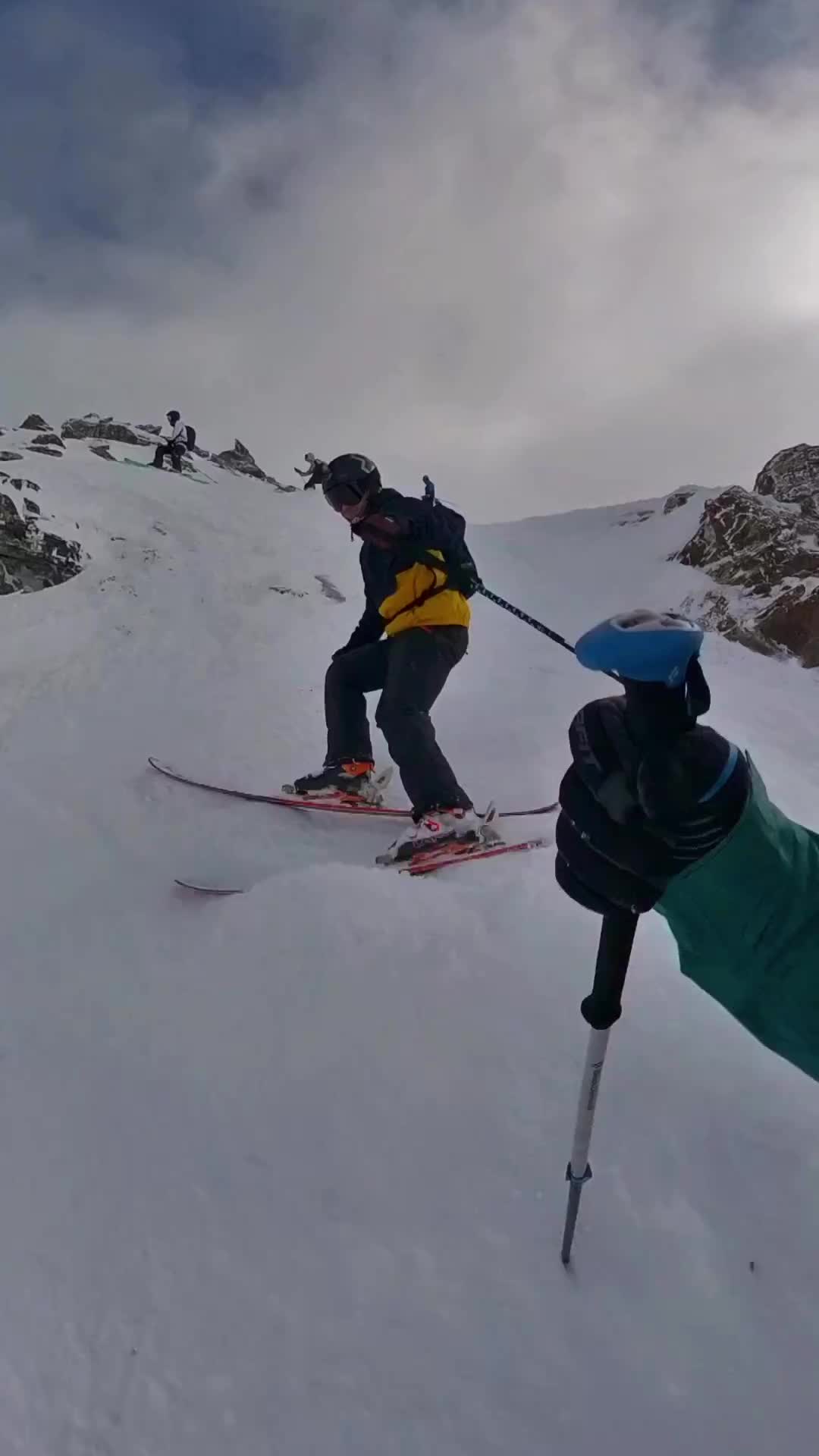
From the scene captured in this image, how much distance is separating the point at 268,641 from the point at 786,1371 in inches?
342

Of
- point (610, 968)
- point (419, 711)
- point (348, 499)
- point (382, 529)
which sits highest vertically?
point (348, 499)

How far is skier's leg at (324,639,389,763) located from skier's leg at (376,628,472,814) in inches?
9.0

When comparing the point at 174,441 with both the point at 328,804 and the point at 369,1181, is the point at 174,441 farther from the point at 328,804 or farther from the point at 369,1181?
the point at 369,1181

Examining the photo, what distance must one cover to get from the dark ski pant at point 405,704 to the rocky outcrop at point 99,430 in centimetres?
3354

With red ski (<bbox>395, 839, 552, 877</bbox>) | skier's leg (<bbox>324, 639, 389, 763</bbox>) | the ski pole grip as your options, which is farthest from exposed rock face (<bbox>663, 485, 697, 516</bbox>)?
the ski pole grip

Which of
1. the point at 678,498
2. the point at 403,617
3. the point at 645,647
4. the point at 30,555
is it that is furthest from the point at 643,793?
the point at 678,498

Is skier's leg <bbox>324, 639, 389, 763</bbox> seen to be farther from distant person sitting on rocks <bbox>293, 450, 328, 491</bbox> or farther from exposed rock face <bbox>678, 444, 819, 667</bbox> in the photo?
exposed rock face <bbox>678, 444, 819, 667</bbox>

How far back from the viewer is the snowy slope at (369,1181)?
1780mm

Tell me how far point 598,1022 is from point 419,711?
120 inches

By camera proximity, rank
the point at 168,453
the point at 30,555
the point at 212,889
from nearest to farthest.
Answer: the point at 212,889
the point at 30,555
the point at 168,453

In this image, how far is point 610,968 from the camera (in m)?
2.00

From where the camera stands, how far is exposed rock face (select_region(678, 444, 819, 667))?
12227 mm

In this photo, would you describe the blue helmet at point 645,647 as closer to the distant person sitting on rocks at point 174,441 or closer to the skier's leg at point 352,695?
the skier's leg at point 352,695

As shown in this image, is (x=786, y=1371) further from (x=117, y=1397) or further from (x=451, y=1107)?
(x=117, y=1397)
